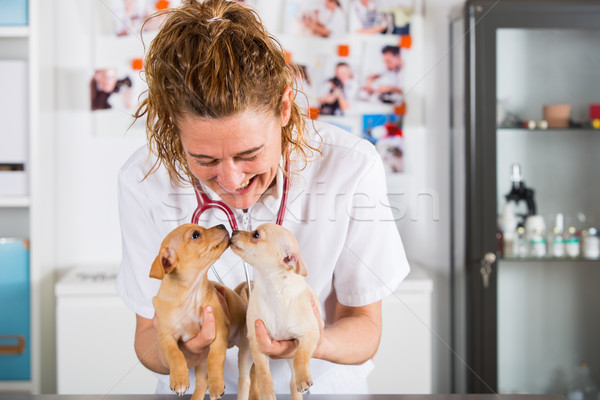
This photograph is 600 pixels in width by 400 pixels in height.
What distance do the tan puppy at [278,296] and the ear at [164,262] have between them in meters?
0.08

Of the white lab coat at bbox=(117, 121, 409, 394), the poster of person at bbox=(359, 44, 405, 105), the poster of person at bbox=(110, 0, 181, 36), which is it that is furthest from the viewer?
the poster of person at bbox=(359, 44, 405, 105)

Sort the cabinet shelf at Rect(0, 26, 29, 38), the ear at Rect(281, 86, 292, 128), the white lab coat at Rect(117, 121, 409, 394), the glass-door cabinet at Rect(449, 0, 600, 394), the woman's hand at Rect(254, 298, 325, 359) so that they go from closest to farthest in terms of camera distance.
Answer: the woman's hand at Rect(254, 298, 325, 359) → the ear at Rect(281, 86, 292, 128) → the white lab coat at Rect(117, 121, 409, 394) → the cabinet shelf at Rect(0, 26, 29, 38) → the glass-door cabinet at Rect(449, 0, 600, 394)

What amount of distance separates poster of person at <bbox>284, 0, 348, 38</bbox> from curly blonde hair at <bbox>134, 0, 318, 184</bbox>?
4.46ft

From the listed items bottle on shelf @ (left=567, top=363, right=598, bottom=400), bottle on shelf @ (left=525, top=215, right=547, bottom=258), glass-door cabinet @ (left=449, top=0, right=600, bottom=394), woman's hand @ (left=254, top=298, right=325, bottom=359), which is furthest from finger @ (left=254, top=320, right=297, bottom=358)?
bottle on shelf @ (left=567, top=363, right=598, bottom=400)

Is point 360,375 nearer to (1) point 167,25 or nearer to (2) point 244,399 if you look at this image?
(2) point 244,399

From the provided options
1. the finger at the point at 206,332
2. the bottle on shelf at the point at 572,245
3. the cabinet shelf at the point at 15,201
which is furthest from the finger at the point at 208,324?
the bottle on shelf at the point at 572,245

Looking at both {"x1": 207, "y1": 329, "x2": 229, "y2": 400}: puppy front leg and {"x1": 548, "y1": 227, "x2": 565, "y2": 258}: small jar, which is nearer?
{"x1": 207, "y1": 329, "x2": 229, "y2": 400}: puppy front leg

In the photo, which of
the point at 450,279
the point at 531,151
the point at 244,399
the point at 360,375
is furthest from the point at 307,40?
the point at 244,399

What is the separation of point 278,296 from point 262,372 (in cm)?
10

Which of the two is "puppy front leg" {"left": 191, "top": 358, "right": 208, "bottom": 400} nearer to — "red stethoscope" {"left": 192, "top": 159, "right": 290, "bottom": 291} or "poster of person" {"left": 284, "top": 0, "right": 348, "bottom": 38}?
"red stethoscope" {"left": 192, "top": 159, "right": 290, "bottom": 291}

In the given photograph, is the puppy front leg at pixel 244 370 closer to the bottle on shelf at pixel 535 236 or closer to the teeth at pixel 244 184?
the teeth at pixel 244 184

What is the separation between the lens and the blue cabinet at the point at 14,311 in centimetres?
187

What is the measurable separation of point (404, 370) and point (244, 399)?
1199mm

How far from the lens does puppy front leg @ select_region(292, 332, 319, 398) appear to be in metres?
0.73
